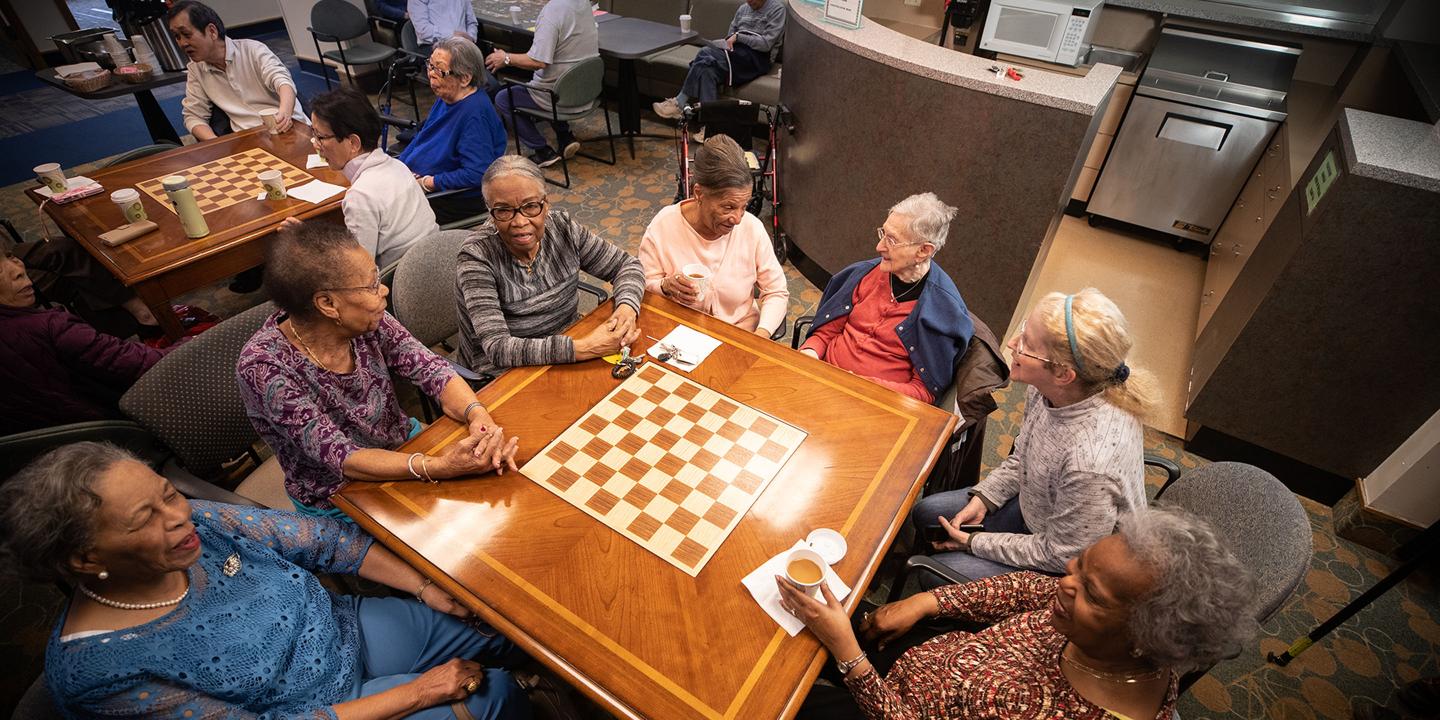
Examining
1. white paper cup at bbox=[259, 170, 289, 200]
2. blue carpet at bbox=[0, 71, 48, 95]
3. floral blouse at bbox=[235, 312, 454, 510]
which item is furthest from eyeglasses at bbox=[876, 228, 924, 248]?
blue carpet at bbox=[0, 71, 48, 95]

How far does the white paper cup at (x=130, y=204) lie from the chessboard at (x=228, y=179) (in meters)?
0.15

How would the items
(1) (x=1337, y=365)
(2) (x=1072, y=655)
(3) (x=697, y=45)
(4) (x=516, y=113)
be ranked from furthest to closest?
1. (3) (x=697, y=45)
2. (4) (x=516, y=113)
3. (1) (x=1337, y=365)
4. (2) (x=1072, y=655)

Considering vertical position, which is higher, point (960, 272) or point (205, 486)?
point (205, 486)

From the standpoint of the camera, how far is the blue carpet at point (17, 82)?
6.32 meters

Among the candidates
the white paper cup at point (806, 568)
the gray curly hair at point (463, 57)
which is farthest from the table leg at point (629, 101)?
the white paper cup at point (806, 568)

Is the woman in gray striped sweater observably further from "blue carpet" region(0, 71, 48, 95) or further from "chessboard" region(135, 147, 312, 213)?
"blue carpet" region(0, 71, 48, 95)

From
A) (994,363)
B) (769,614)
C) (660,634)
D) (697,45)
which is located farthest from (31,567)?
(697,45)

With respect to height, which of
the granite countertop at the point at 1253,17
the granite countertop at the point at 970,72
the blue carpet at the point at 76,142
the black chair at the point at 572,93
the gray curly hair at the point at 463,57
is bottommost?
the blue carpet at the point at 76,142

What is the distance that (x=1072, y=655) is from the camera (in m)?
1.29

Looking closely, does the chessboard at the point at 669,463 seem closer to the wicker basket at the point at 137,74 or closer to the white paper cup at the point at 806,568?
the white paper cup at the point at 806,568

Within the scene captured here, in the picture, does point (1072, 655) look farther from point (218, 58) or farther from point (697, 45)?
point (697, 45)

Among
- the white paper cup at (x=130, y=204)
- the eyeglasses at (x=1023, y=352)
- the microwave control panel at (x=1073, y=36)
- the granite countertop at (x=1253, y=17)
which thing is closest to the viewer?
the eyeglasses at (x=1023, y=352)

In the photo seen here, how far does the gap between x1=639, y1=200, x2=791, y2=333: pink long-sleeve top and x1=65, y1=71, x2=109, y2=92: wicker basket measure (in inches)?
143

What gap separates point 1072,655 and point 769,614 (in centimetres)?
62
